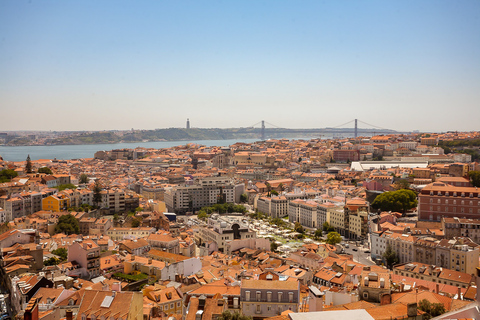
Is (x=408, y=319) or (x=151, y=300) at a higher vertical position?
(x=408, y=319)

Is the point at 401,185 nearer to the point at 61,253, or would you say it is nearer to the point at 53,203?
the point at 53,203

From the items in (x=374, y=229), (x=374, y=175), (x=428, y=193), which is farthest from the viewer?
(x=374, y=175)

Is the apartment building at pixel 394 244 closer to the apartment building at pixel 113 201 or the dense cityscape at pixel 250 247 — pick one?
the dense cityscape at pixel 250 247

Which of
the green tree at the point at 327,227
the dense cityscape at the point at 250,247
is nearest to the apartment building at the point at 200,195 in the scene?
the dense cityscape at the point at 250,247

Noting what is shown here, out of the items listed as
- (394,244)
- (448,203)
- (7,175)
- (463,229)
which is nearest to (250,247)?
(394,244)

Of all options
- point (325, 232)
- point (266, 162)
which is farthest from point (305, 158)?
point (325, 232)

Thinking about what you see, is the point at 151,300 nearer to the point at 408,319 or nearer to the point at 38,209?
the point at 408,319

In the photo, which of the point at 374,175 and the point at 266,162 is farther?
the point at 266,162
